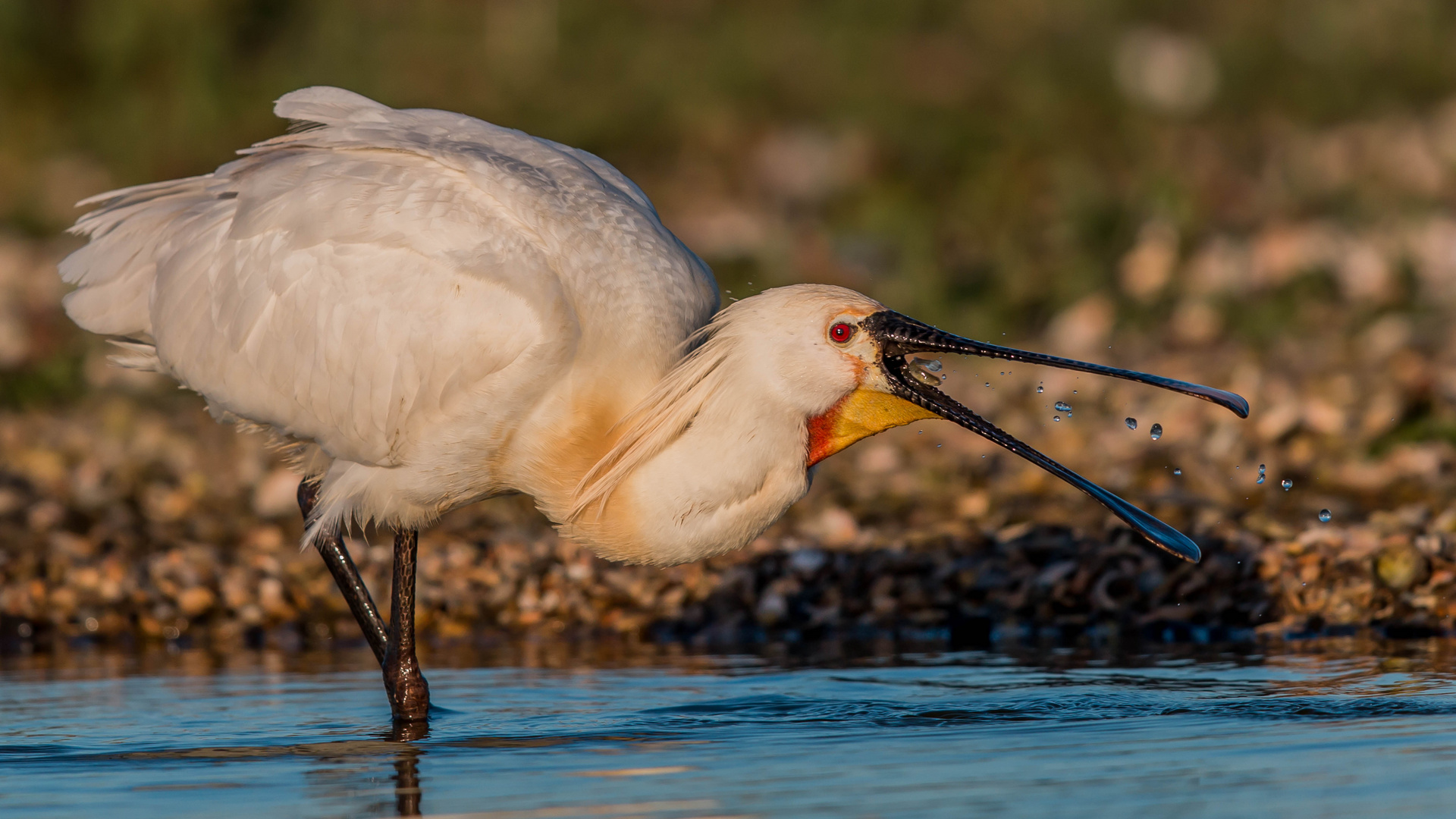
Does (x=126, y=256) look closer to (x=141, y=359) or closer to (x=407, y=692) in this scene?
(x=141, y=359)

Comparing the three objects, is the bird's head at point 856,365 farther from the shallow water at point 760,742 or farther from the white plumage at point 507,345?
the shallow water at point 760,742

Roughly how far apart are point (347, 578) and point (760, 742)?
2080 mm

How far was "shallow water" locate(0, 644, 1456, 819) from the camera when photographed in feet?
15.5

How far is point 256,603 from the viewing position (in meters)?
8.59

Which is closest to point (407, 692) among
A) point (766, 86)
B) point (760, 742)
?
point (760, 742)

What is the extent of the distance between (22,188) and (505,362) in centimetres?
1169

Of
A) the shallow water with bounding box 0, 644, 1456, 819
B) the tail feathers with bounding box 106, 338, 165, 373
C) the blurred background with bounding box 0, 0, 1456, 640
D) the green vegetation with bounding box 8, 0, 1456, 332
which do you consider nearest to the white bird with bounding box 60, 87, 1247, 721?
the tail feathers with bounding box 106, 338, 165, 373

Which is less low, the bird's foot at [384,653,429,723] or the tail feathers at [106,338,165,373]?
the tail feathers at [106,338,165,373]

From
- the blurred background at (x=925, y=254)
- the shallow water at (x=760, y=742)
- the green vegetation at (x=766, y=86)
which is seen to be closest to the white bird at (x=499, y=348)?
the shallow water at (x=760, y=742)

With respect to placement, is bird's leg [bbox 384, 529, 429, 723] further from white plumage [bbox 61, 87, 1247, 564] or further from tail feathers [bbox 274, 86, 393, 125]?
tail feathers [bbox 274, 86, 393, 125]

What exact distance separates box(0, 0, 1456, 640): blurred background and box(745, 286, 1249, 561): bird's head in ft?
1.72

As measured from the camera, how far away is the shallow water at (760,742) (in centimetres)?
472

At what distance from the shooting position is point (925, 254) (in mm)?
12773

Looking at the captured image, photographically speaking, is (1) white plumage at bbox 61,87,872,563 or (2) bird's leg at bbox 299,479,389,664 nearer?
(1) white plumage at bbox 61,87,872,563
